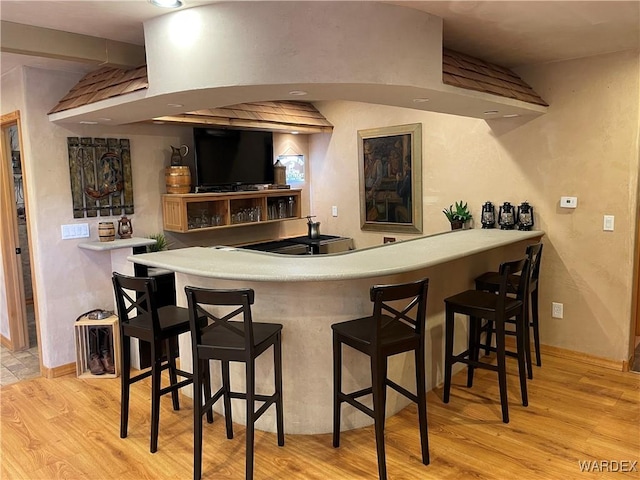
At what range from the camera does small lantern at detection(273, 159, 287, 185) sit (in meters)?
5.49

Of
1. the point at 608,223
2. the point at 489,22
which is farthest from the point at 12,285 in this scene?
the point at 608,223

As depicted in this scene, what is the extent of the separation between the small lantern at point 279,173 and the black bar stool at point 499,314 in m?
2.79

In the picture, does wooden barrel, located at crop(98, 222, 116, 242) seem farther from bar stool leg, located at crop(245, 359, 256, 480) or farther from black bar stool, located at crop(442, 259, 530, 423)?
black bar stool, located at crop(442, 259, 530, 423)

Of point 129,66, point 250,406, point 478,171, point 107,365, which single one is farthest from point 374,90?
point 107,365

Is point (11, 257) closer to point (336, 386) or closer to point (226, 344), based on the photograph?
point (226, 344)

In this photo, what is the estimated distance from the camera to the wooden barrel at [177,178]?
177 inches

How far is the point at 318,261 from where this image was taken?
9.79 feet

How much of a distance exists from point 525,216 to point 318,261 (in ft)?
7.27

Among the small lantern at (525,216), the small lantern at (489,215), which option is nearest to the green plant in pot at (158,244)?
the small lantern at (489,215)

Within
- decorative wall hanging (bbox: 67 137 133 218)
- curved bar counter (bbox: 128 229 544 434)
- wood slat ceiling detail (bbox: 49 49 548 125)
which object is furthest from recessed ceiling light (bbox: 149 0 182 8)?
decorative wall hanging (bbox: 67 137 133 218)

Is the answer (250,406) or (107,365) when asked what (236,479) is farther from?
(107,365)

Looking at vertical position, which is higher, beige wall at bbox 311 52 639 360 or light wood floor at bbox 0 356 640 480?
beige wall at bbox 311 52 639 360

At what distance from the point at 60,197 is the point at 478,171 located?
368cm

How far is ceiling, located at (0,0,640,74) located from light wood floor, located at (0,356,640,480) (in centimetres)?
247
